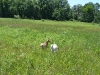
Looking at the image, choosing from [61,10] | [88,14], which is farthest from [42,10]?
[88,14]

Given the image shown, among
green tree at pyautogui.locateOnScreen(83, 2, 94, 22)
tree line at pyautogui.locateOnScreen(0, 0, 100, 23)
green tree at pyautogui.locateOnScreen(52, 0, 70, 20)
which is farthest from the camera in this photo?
green tree at pyautogui.locateOnScreen(83, 2, 94, 22)

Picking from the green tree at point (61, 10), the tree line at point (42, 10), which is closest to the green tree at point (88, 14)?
the tree line at point (42, 10)

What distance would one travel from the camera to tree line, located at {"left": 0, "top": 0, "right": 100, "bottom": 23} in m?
97.5

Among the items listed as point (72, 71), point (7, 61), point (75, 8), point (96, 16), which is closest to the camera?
point (72, 71)

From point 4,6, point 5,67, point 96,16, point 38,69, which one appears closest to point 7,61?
point 5,67

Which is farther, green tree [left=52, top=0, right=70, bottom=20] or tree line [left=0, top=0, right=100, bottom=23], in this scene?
green tree [left=52, top=0, right=70, bottom=20]

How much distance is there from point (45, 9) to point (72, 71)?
102 metres

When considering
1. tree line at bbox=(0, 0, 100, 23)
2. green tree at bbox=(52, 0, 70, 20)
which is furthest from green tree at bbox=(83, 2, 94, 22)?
green tree at bbox=(52, 0, 70, 20)

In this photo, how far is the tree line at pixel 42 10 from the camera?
97.5 m

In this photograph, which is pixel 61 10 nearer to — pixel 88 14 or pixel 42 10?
pixel 42 10

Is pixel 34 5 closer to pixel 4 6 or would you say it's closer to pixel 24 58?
pixel 4 6

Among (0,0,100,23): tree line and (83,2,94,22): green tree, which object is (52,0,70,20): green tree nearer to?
(0,0,100,23): tree line

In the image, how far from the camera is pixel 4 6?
319ft

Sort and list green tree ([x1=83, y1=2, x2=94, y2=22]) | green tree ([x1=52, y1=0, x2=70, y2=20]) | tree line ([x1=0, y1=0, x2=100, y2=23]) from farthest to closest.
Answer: green tree ([x1=83, y1=2, x2=94, y2=22]), green tree ([x1=52, y1=0, x2=70, y2=20]), tree line ([x1=0, y1=0, x2=100, y2=23])
